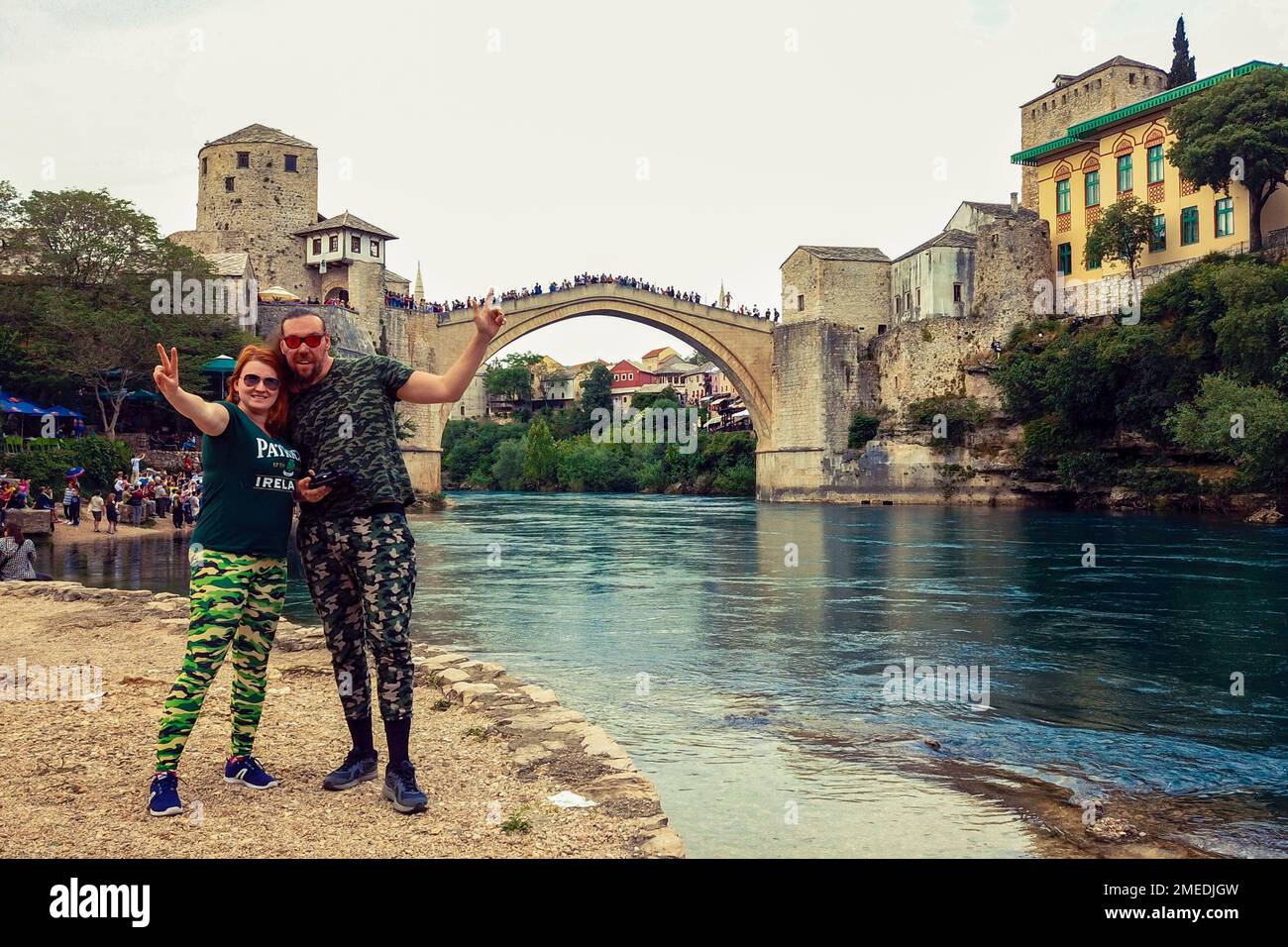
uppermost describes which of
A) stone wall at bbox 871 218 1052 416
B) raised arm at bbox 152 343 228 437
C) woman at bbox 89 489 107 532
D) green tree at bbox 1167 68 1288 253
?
green tree at bbox 1167 68 1288 253

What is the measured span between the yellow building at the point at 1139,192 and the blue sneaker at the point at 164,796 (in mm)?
36490

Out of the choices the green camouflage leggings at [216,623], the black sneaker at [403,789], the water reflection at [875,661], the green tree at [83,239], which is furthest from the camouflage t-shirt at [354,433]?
the green tree at [83,239]

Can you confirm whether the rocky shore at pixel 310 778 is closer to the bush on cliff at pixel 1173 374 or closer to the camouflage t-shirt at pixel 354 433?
the camouflage t-shirt at pixel 354 433

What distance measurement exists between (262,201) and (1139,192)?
1316 inches

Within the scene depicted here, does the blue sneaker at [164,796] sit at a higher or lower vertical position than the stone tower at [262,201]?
lower

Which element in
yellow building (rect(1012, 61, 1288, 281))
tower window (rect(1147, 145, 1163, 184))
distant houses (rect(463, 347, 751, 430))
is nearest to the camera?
yellow building (rect(1012, 61, 1288, 281))

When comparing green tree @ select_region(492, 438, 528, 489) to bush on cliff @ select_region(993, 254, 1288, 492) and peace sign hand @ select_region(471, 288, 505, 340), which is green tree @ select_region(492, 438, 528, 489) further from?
peace sign hand @ select_region(471, 288, 505, 340)

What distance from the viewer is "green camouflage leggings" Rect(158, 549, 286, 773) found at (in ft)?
12.9

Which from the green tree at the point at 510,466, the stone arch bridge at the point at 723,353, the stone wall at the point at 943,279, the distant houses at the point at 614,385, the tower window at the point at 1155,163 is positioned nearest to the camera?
the tower window at the point at 1155,163

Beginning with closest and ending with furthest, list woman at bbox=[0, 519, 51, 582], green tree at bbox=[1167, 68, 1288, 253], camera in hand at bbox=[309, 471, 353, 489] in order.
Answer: camera in hand at bbox=[309, 471, 353, 489]
woman at bbox=[0, 519, 51, 582]
green tree at bbox=[1167, 68, 1288, 253]

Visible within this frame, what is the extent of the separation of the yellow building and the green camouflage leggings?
1421 inches

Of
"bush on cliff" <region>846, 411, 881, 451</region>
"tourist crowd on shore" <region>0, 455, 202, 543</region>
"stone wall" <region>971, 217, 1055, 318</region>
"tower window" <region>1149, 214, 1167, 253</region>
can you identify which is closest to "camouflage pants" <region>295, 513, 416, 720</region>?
"tourist crowd on shore" <region>0, 455, 202, 543</region>

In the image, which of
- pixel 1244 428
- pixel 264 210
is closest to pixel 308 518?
pixel 1244 428

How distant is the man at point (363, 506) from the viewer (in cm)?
395
